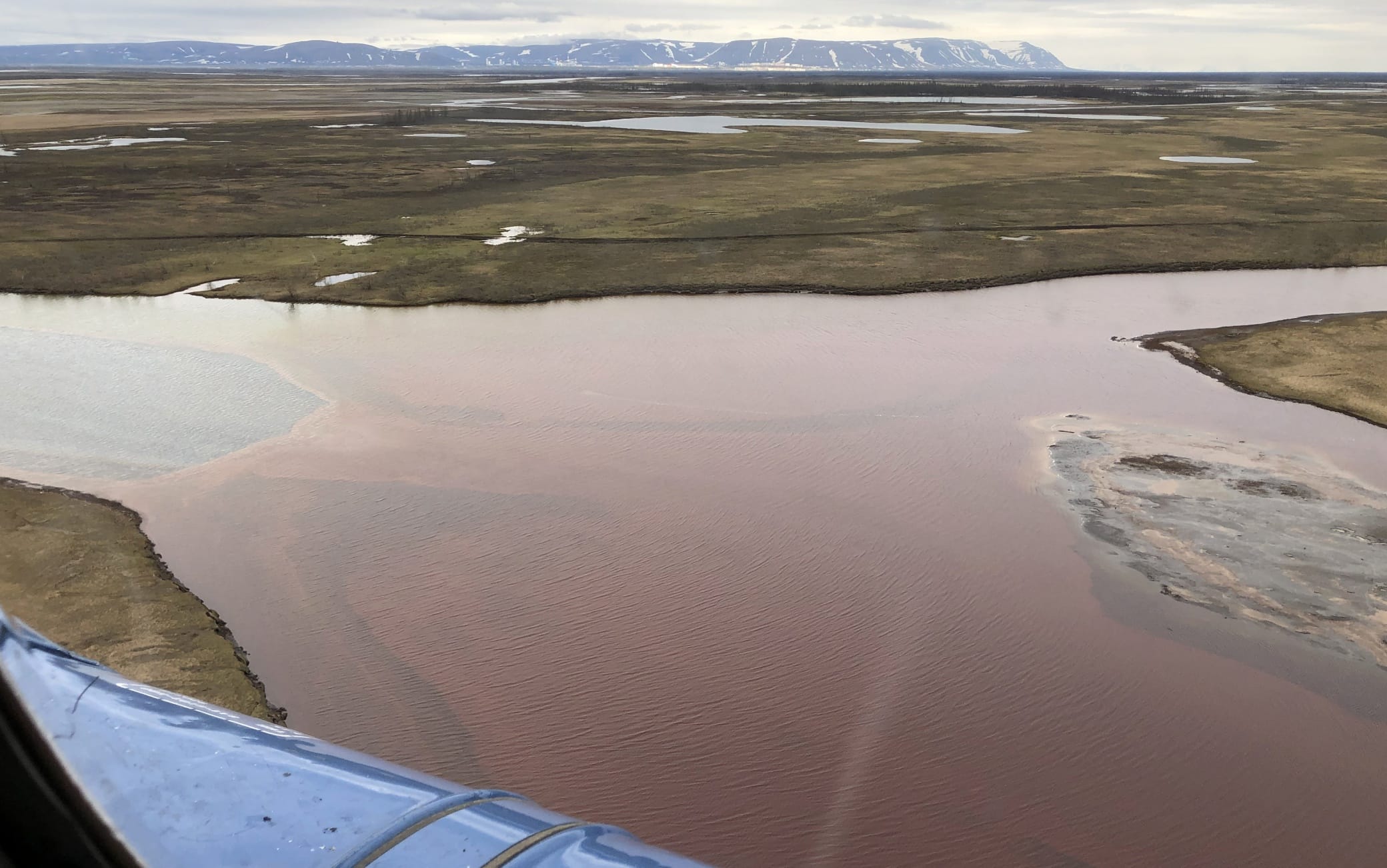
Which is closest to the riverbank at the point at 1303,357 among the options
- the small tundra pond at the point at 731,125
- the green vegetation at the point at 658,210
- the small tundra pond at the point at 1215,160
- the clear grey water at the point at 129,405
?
the green vegetation at the point at 658,210

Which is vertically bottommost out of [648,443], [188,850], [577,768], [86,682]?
[577,768]

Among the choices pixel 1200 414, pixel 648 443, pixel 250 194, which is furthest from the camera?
pixel 250 194

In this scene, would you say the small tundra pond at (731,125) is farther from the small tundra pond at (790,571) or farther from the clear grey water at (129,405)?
the small tundra pond at (790,571)

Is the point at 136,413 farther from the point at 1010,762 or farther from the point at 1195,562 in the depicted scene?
the point at 1195,562

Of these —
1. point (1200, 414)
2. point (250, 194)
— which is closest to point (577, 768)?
point (1200, 414)

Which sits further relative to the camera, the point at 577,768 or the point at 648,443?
the point at 648,443

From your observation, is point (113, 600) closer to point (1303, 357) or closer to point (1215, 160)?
point (1303, 357)

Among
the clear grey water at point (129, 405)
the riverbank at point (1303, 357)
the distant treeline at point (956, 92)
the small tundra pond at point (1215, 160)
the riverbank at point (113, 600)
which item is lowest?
the riverbank at point (113, 600)

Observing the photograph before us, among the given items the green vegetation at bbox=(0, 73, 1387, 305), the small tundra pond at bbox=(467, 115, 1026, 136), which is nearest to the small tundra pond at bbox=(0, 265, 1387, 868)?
the green vegetation at bbox=(0, 73, 1387, 305)
